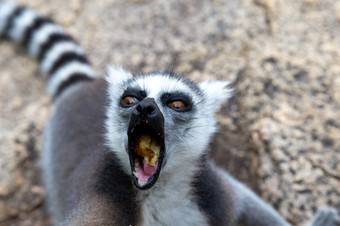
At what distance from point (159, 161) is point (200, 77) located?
214 cm

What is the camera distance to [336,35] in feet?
14.9

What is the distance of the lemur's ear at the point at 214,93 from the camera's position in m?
3.22

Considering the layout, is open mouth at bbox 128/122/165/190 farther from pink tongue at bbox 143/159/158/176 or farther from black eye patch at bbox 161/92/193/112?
black eye patch at bbox 161/92/193/112

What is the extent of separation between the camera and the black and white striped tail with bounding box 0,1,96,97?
4.70 m

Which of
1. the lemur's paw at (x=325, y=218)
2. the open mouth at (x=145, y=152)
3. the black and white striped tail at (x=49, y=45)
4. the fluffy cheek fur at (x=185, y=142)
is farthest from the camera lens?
the black and white striped tail at (x=49, y=45)

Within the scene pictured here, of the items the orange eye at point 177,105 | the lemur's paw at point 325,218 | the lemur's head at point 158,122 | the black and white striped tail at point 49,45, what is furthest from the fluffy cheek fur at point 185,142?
the black and white striped tail at point 49,45

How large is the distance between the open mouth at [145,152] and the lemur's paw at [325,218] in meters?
1.58

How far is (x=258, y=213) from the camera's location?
3615 millimetres

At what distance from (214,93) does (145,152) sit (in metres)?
0.82

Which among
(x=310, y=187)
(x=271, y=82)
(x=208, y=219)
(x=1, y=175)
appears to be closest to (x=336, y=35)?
(x=271, y=82)

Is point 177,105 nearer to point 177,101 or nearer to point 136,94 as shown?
point 177,101

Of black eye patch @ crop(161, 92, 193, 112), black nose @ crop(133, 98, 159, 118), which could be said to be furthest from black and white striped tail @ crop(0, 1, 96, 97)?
black nose @ crop(133, 98, 159, 118)

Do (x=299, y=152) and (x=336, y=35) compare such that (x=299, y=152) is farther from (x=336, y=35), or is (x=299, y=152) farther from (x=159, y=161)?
(x=159, y=161)

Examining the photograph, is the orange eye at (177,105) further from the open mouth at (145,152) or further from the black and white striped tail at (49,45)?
the black and white striped tail at (49,45)
